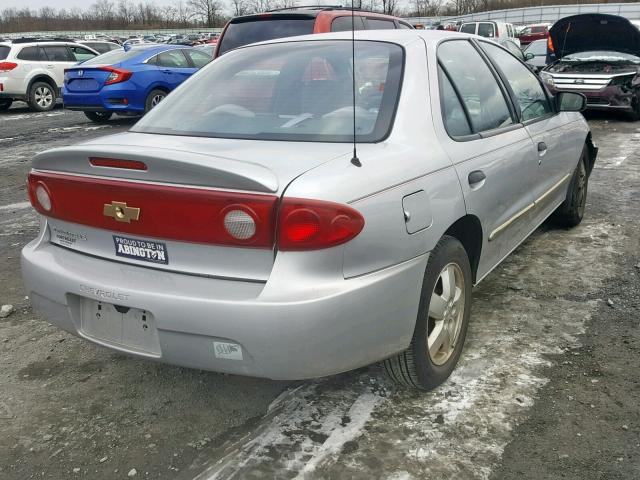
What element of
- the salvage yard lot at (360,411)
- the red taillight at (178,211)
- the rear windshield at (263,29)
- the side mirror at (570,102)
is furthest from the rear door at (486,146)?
the rear windshield at (263,29)

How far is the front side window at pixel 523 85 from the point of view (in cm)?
388

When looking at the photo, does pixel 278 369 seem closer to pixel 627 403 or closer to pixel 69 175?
pixel 69 175

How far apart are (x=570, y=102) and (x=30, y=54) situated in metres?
14.4

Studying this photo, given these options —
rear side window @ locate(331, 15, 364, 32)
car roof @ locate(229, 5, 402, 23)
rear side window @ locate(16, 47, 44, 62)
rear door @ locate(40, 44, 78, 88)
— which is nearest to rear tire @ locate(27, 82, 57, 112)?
rear door @ locate(40, 44, 78, 88)

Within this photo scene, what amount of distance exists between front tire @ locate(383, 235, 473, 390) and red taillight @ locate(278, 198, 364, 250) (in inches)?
21.9

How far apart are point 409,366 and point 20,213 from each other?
192 inches

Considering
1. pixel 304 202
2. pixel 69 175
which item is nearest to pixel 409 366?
pixel 304 202

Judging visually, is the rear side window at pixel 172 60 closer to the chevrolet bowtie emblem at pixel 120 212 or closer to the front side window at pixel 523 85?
the front side window at pixel 523 85

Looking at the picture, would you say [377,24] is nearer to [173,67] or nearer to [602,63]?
[602,63]

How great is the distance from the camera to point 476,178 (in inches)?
116

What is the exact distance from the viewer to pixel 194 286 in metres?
2.26

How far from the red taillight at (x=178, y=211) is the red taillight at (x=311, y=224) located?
48mm

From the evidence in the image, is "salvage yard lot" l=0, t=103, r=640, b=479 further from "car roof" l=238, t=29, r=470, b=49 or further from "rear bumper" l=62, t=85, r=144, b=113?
"rear bumper" l=62, t=85, r=144, b=113

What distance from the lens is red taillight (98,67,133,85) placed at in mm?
11516
